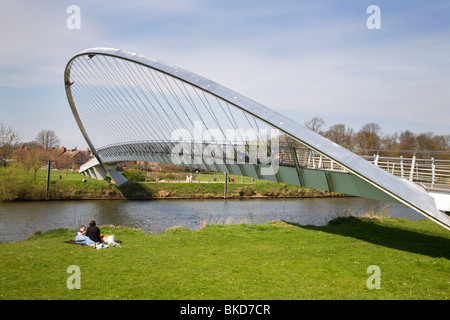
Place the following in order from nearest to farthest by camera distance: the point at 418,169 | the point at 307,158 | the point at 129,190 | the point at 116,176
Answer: the point at 418,169 < the point at 307,158 < the point at 129,190 < the point at 116,176

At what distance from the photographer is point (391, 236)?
1303 centimetres

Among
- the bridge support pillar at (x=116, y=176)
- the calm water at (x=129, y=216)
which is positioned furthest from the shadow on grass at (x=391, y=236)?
the bridge support pillar at (x=116, y=176)

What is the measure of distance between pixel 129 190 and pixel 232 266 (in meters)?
30.2

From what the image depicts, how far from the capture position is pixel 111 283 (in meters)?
7.00

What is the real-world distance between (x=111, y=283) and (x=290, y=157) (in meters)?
8.55

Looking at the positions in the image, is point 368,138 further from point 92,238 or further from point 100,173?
point 92,238

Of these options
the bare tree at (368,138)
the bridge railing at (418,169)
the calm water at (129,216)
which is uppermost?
the bare tree at (368,138)

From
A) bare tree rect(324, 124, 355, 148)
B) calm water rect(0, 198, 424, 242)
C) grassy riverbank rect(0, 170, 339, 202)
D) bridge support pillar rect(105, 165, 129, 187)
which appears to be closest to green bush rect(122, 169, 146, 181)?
bridge support pillar rect(105, 165, 129, 187)

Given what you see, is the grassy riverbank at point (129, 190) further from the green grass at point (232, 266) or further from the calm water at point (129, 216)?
the green grass at point (232, 266)

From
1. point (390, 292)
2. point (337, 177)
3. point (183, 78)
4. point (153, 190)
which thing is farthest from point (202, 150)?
point (153, 190)

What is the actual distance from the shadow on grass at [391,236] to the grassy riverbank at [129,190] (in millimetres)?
22048

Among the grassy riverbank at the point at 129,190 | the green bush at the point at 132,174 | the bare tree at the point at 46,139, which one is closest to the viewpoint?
the grassy riverbank at the point at 129,190

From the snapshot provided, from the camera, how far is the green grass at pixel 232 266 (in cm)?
666

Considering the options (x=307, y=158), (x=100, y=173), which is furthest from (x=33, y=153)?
(x=307, y=158)
